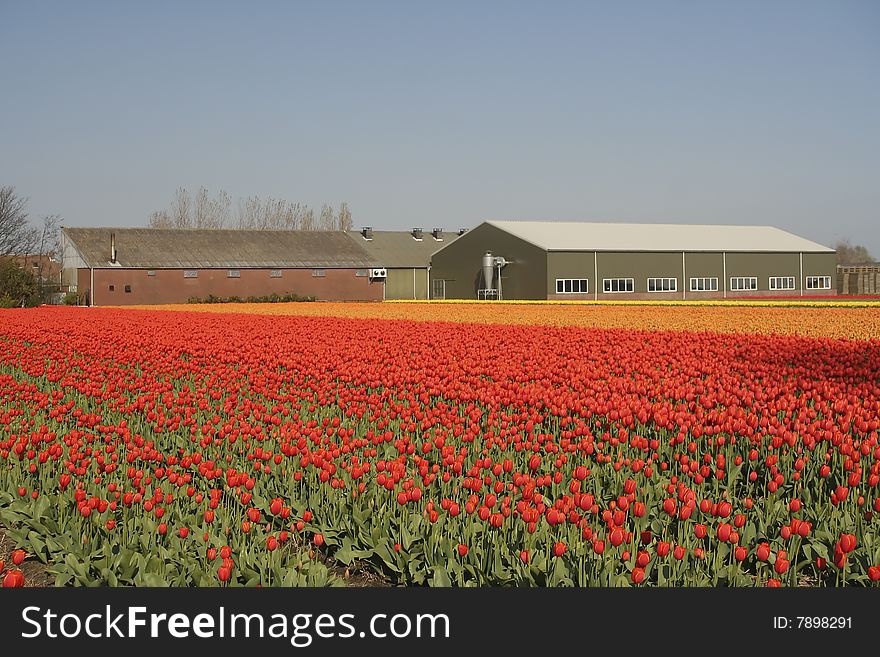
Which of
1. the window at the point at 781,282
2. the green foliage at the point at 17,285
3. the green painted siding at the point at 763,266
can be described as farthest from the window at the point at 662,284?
the green foliage at the point at 17,285

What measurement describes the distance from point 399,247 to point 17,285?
32.8m

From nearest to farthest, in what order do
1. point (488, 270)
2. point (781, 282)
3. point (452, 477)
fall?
point (452, 477) → point (488, 270) → point (781, 282)

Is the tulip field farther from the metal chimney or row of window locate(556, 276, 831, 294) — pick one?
the metal chimney

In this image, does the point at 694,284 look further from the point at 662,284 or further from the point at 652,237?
the point at 652,237

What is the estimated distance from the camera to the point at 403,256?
74312 mm

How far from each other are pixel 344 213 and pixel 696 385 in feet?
318

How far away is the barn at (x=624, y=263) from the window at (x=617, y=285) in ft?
0.21

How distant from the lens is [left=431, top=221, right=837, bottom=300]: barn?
59906 millimetres

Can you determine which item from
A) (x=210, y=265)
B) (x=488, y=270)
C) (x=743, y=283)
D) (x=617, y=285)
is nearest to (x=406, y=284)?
(x=488, y=270)

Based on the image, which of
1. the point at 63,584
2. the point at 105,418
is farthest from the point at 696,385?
the point at 63,584

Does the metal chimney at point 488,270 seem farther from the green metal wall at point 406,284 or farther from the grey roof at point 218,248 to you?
the grey roof at point 218,248

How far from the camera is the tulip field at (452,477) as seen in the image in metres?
5.06

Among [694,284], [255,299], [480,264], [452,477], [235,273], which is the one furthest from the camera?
[235,273]

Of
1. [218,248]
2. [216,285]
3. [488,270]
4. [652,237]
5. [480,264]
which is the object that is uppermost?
[652,237]
